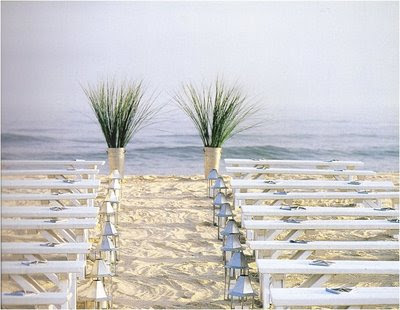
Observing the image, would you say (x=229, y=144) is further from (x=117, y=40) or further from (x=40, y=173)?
(x=40, y=173)

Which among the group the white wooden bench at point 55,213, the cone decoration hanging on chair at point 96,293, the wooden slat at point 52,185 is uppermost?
the wooden slat at point 52,185

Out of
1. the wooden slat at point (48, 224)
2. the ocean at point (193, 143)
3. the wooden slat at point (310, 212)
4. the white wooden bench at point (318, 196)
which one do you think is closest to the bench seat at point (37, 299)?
the wooden slat at point (48, 224)

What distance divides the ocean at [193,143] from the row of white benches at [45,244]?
29.1 ft

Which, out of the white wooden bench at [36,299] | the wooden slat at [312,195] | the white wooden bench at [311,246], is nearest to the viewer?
the white wooden bench at [36,299]

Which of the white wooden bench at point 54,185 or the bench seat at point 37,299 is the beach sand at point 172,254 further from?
the bench seat at point 37,299

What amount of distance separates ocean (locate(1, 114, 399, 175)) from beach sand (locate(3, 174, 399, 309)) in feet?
25.6

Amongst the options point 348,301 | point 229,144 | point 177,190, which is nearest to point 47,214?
point 348,301

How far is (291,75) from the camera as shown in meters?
19.6

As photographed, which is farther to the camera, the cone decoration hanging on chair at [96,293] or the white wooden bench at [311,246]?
the white wooden bench at [311,246]

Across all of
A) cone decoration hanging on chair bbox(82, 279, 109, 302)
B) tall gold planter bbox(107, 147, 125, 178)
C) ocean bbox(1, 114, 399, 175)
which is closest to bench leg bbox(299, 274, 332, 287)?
cone decoration hanging on chair bbox(82, 279, 109, 302)

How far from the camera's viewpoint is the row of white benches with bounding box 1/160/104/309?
127 inches

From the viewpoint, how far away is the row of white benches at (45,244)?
10.6 feet

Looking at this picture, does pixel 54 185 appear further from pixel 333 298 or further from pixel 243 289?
pixel 333 298

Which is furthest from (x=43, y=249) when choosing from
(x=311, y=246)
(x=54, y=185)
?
(x=54, y=185)
